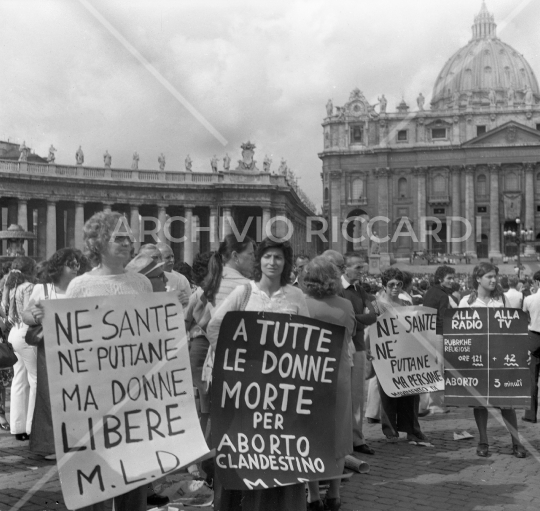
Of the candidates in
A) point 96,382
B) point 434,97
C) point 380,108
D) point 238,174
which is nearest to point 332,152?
point 380,108

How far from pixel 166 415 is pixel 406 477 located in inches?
138

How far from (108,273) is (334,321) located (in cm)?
234

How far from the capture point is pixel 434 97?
404 ft

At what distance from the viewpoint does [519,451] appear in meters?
9.17

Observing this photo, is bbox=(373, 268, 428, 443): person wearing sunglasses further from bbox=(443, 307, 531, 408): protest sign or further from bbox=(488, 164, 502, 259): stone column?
bbox=(488, 164, 502, 259): stone column

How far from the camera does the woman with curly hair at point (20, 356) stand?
9.59 m

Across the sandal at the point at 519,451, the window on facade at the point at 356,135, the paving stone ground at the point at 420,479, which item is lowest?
the paving stone ground at the point at 420,479

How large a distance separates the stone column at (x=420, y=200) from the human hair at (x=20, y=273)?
267ft

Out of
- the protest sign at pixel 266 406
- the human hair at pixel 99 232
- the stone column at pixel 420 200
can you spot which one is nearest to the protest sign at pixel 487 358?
the protest sign at pixel 266 406

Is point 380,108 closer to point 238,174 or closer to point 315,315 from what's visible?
point 238,174

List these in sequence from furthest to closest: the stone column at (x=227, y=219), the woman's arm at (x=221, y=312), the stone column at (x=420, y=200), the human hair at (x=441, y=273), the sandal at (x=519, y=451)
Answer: the stone column at (x=420, y=200)
the stone column at (x=227, y=219)
the human hair at (x=441, y=273)
the sandal at (x=519, y=451)
the woman's arm at (x=221, y=312)

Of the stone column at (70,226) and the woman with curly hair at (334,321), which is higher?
the stone column at (70,226)

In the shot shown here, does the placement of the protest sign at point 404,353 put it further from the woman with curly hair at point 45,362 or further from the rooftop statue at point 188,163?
the rooftop statue at point 188,163

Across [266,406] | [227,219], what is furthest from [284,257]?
[227,219]
